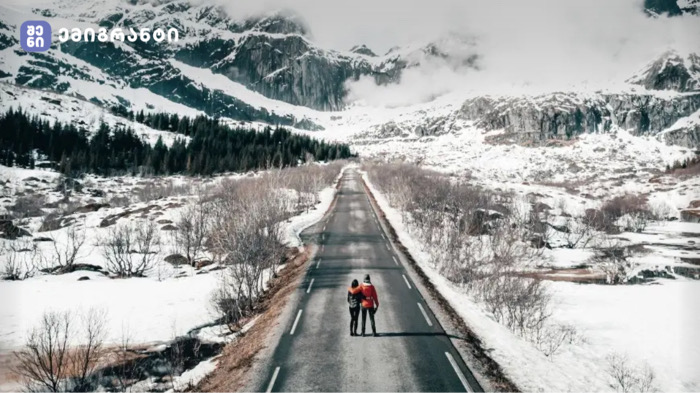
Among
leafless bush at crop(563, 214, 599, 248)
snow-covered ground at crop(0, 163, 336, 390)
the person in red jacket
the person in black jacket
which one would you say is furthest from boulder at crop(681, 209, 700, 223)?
the person in black jacket

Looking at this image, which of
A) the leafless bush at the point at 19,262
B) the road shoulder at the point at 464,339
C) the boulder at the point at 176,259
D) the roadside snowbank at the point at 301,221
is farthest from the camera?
the boulder at the point at 176,259

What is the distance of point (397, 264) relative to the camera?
28453 millimetres

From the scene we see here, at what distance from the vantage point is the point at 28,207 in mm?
71625

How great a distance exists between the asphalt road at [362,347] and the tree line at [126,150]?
312ft

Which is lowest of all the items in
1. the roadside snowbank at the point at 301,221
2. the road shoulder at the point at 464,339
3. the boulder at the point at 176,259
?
the boulder at the point at 176,259

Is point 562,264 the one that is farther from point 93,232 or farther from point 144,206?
point 144,206

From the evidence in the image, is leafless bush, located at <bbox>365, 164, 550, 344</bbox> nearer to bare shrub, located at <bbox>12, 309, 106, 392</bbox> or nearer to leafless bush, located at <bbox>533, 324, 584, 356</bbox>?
leafless bush, located at <bbox>533, 324, 584, 356</bbox>

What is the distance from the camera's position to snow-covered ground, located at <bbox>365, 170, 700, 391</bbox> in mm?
13867

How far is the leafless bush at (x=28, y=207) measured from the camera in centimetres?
6831

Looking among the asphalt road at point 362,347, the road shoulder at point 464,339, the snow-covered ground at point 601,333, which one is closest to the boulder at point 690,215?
the snow-covered ground at point 601,333

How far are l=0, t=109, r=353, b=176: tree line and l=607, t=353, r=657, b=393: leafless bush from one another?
4066 inches

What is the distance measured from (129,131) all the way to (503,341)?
16150cm

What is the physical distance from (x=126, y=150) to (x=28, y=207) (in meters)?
74.8

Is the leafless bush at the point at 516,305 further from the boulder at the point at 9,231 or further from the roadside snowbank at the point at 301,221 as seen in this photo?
the boulder at the point at 9,231
